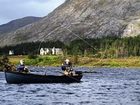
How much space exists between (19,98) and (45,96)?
452 cm

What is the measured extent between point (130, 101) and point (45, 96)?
12.2 m

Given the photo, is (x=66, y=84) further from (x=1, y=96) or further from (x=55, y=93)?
(x=1, y=96)

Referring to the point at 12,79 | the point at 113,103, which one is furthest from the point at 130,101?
the point at 12,79

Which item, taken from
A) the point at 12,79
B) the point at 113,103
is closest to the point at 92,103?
the point at 113,103

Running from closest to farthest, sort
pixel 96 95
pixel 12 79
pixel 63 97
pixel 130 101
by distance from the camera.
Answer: pixel 130 101, pixel 63 97, pixel 96 95, pixel 12 79

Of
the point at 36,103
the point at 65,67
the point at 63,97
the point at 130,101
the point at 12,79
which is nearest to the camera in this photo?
the point at 36,103

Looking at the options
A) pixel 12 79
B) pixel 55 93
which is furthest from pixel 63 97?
pixel 12 79

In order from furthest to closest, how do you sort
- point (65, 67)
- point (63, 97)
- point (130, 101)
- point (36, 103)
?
1. point (65, 67)
2. point (63, 97)
3. point (130, 101)
4. point (36, 103)

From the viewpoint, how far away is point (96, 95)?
71000 mm

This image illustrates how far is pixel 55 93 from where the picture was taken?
242 ft

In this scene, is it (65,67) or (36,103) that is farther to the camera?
(65,67)

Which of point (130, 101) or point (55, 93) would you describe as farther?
point (55, 93)

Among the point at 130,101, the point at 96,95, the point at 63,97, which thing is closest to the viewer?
the point at 130,101

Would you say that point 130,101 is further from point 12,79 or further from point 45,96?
point 12,79
